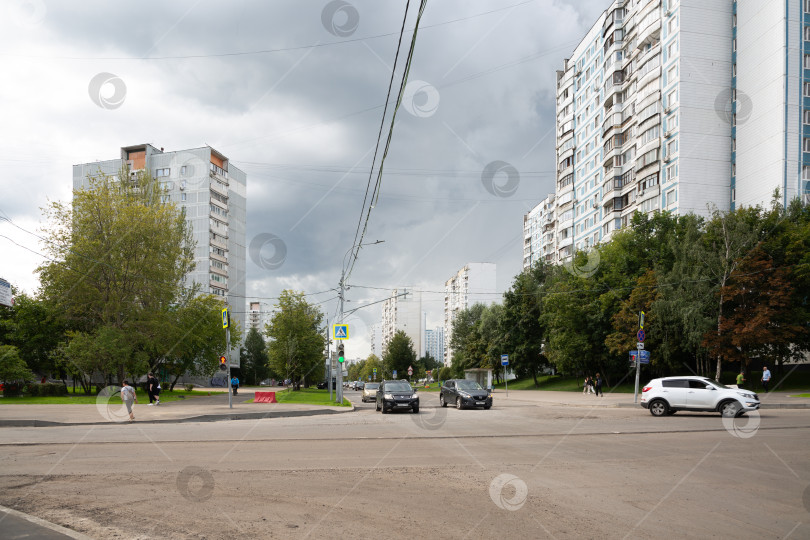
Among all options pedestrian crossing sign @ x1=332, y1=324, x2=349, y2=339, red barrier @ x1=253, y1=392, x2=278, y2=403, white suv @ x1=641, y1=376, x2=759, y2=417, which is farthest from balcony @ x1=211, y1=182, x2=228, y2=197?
white suv @ x1=641, y1=376, x2=759, y2=417

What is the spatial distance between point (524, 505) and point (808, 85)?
57.2 m

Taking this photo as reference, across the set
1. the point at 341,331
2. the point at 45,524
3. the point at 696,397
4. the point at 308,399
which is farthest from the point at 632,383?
the point at 45,524

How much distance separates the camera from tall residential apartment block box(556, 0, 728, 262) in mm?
55344

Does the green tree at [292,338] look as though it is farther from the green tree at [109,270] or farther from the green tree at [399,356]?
the green tree at [399,356]

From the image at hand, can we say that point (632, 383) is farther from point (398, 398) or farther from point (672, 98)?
point (398, 398)

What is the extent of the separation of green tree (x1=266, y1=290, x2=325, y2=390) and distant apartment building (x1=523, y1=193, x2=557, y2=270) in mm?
40342

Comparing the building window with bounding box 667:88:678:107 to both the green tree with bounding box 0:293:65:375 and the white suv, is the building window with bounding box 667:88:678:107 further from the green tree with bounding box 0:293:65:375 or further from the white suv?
the green tree with bounding box 0:293:65:375

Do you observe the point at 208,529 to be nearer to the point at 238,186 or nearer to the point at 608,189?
the point at 608,189

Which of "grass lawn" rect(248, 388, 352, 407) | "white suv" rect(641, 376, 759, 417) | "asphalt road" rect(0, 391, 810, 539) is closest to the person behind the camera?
"asphalt road" rect(0, 391, 810, 539)

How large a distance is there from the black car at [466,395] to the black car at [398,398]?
9.11ft

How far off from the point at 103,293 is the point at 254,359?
82095 mm

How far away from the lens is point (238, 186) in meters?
104

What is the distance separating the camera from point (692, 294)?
40.9 metres

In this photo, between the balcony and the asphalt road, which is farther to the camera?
the balcony
